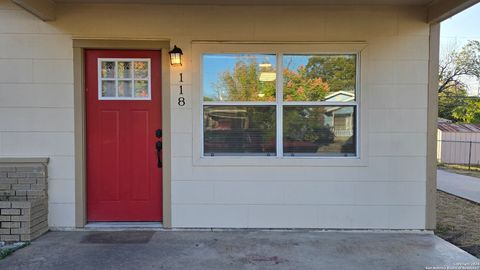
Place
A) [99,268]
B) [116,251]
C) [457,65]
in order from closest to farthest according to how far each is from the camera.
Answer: [99,268], [116,251], [457,65]

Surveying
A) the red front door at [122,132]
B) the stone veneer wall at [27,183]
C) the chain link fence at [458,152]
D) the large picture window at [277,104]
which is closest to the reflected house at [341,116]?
the large picture window at [277,104]

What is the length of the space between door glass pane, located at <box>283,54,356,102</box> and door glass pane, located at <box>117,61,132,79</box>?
6.08 feet

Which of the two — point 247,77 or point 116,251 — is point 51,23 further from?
point 116,251

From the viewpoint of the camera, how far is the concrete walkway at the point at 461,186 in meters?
7.21

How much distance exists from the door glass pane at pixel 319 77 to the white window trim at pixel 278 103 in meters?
0.07

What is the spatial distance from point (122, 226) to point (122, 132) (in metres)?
1.13

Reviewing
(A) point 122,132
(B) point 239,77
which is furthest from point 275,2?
(A) point 122,132

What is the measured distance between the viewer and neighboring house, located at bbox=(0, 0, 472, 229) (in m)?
4.41

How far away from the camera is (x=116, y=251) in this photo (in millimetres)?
3807

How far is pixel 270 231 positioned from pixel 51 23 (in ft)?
11.5

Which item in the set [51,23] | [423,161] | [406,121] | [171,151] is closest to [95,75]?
[51,23]

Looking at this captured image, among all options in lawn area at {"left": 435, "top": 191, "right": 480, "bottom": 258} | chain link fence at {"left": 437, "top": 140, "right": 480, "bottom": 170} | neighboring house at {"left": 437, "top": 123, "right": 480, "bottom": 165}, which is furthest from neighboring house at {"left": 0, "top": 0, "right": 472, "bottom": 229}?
chain link fence at {"left": 437, "top": 140, "right": 480, "bottom": 170}

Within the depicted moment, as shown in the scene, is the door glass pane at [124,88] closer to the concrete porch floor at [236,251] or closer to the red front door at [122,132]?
the red front door at [122,132]

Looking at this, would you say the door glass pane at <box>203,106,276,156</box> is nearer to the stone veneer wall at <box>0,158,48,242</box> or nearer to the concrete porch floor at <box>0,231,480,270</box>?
the concrete porch floor at <box>0,231,480,270</box>
